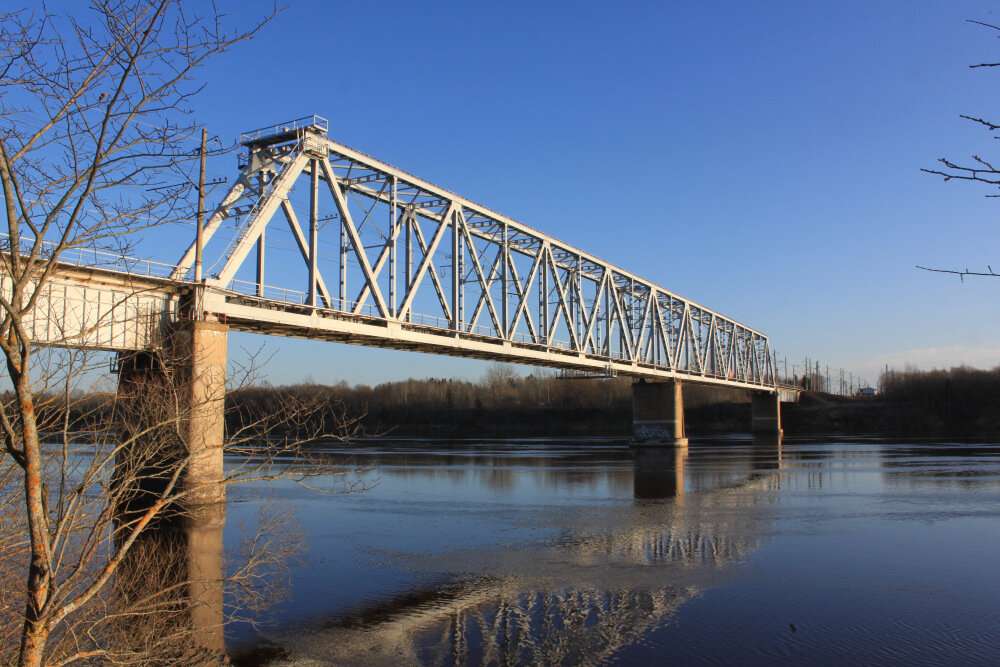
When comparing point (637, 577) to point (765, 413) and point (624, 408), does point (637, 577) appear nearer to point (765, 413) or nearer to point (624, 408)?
point (765, 413)

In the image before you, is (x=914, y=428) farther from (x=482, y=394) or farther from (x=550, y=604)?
(x=550, y=604)

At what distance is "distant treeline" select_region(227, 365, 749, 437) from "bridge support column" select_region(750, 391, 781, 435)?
17.7m

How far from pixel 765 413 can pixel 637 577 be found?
108555mm

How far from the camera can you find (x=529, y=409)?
147250mm

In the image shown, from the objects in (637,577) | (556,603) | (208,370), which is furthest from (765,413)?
(556,603)

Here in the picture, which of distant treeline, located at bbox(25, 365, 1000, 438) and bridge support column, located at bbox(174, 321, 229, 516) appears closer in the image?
bridge support column, located at bbox(174, 321, 229, 516)

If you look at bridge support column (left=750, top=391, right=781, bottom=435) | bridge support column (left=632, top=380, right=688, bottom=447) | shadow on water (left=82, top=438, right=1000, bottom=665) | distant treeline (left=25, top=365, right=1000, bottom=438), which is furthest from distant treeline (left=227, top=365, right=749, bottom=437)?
shadow on water (left=82, top=438, right=1000, bottom=665)

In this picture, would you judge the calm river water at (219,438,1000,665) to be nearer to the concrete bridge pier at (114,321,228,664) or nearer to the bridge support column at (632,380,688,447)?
the concrete bridge pier at (114,321,228,664)

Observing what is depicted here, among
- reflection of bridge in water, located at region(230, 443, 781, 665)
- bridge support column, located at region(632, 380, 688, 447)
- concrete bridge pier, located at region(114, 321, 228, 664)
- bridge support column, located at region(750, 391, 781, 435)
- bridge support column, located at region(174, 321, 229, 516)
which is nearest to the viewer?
concrete bridge pier, located at region(114, 321, 228, 664)

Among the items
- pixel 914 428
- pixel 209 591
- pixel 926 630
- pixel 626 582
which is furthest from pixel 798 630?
pixel 914 428

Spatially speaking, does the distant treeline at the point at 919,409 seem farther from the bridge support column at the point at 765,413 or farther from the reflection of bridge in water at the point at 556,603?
the reflection of bridge in water at the point at 556,603

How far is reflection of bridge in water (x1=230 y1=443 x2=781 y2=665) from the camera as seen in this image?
40.2ft

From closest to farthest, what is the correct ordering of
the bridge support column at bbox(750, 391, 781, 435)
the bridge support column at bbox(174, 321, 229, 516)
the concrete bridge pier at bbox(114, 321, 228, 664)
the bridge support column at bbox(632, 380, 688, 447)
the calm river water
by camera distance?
the concrete bridge pier at bbox(114, 321, 228, 664) < the calm river water < the bridge support column at bbox(174, 321, 229, 516) < the bridge support column at bbox(632, 380, 688, 447) < the bridge support column at bbox(750, 391, 781, 435)

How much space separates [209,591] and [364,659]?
599 centimetres
